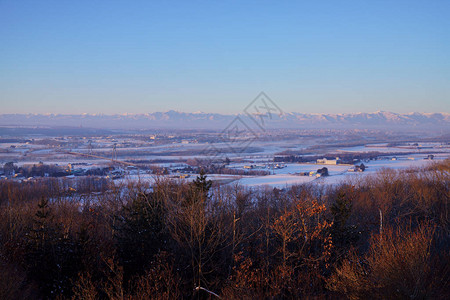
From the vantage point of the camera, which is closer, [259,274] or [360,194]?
[259,274]

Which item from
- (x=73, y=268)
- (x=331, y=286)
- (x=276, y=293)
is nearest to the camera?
(x=276, y=293)

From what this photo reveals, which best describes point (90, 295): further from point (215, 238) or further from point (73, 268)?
point (215, 238)

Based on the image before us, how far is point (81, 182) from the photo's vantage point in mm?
29828

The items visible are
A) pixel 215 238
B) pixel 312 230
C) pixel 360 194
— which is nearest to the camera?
pixel 215 238

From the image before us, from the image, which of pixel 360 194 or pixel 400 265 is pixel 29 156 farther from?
pixel 400 265

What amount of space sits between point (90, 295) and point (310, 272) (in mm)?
6525

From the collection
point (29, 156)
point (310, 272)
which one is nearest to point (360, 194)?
point (310, 272)

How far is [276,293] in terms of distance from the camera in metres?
9.60

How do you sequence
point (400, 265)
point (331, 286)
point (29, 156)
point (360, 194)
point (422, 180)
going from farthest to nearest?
1. point (29, 156)
2. point (422, 180)
3. point (360, 194)
4. point (331, 286)
5. point (400, 265)

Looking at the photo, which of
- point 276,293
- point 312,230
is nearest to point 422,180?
point 312,230

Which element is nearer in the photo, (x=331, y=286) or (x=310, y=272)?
(x=331, y=286)

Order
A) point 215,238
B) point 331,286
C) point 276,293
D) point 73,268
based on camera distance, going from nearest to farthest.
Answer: point 276,293 < point 331,286 < point 73,268 < point 215,238

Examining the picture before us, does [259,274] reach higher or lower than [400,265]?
lower

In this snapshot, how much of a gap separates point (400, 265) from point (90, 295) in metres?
7.52
